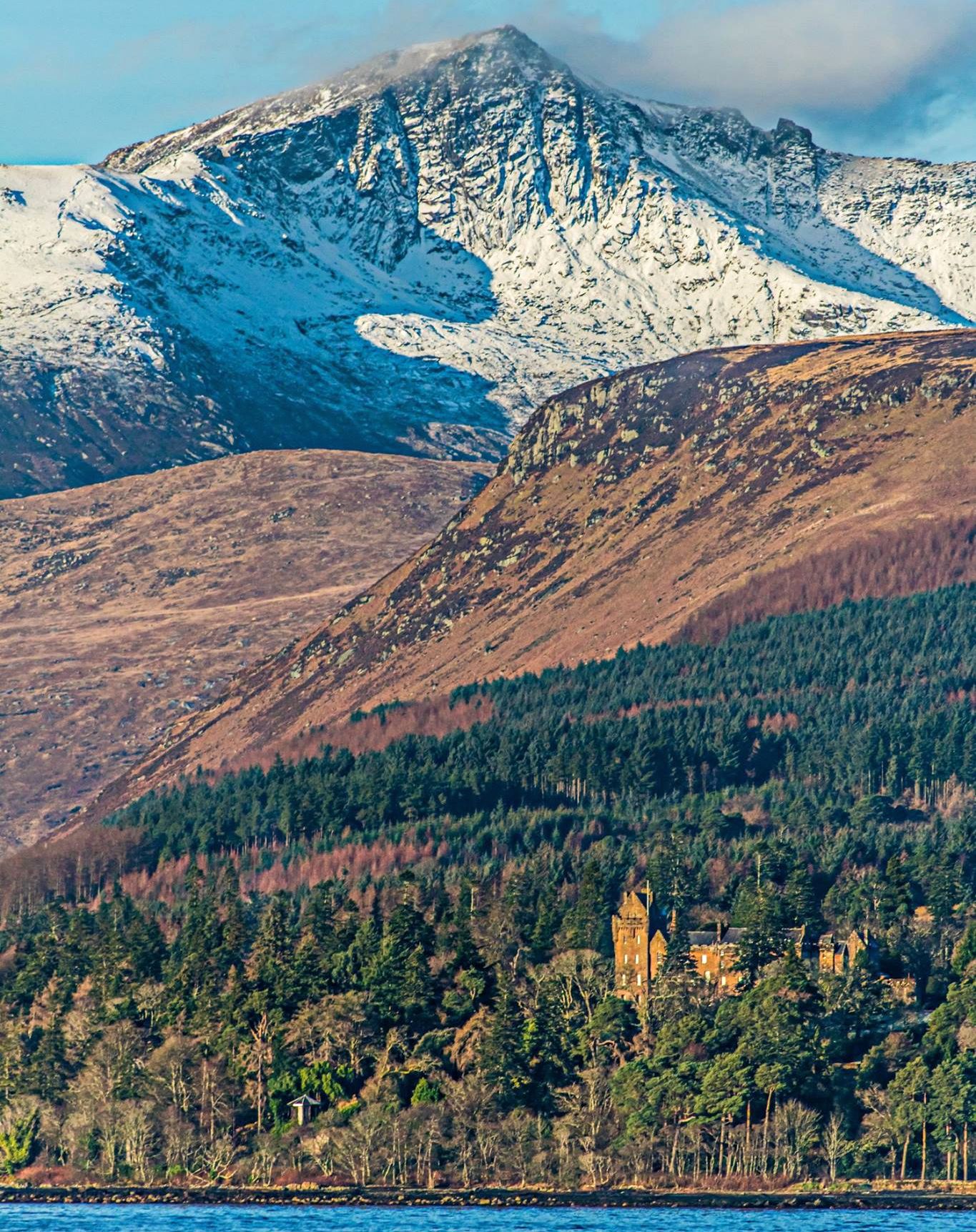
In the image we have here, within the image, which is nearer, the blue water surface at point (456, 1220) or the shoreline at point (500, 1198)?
the blue water surface at point (456, 1220)

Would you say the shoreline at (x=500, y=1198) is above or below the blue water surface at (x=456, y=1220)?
above

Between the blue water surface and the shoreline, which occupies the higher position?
the shoreline

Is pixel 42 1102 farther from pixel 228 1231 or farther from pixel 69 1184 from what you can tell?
pixel 228 1231

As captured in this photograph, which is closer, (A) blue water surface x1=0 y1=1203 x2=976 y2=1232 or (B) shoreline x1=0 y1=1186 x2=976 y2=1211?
(A) blue water surface x1=0 y1=1203 x2=976 y2=1232

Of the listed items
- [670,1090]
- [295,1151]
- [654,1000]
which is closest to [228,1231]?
[295,1151]
